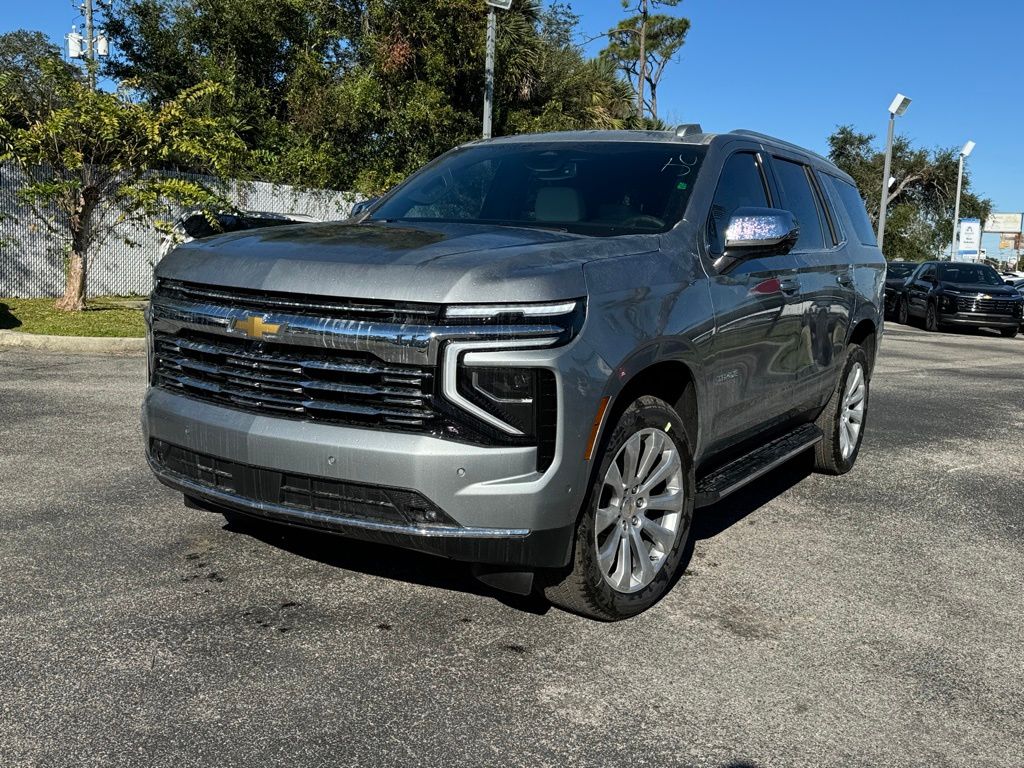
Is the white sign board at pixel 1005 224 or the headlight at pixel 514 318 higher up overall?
the white sign board at pixel 1005 224

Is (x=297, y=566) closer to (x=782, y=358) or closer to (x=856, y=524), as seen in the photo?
(x=782, y=358)

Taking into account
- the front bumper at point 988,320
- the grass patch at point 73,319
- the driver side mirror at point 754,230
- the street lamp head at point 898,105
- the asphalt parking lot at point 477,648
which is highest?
the street lamp head at point 898,105

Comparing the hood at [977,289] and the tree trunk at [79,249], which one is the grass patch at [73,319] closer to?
the tree trunk at [79,249]

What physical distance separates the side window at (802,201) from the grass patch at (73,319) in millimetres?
8814

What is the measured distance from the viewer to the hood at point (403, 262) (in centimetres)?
334

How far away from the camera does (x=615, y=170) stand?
488cm

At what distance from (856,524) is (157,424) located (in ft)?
11.9

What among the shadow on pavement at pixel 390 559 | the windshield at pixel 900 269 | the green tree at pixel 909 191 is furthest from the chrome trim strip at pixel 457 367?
the green tree at pixel 909 191

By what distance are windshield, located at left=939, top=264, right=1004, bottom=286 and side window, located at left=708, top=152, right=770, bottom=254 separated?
20.4 metres

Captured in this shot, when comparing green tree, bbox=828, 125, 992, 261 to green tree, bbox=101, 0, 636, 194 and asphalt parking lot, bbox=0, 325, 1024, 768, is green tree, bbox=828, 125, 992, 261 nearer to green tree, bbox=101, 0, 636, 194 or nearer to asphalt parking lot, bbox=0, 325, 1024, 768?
green tree, bbox=101, 0, 636, 194

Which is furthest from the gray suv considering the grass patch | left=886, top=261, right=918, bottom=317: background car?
left=886, top=261, right=918, bottom=317: background car

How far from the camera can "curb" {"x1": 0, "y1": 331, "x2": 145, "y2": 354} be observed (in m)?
11.6

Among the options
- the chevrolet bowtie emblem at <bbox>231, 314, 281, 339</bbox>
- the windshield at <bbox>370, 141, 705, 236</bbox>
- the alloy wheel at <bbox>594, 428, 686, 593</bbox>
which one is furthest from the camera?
the windshield at <bbox>370, 141, 705, 236</bbox>

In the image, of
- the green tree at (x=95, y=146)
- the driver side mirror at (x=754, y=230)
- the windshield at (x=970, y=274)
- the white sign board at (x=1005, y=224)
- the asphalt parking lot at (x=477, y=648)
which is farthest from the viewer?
the white sign board at (x=1005, y=224)
